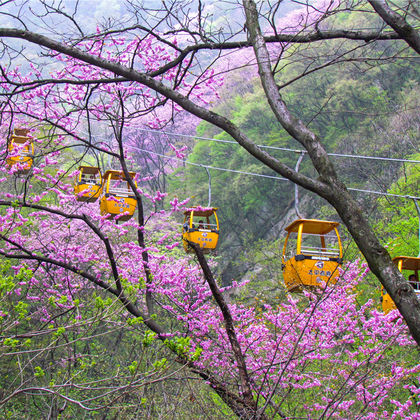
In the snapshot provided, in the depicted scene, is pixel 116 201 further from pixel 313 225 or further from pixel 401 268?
pixel 401 268

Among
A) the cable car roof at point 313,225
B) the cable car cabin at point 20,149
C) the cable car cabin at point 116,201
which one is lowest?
the cable car roof at point 313,225

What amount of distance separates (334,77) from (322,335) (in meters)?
22.4

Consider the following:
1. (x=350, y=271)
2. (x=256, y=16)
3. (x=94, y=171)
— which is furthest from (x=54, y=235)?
(x=256, y=16)

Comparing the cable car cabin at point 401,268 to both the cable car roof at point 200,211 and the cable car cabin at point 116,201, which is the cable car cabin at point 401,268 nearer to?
the cable car roof at point 200,211

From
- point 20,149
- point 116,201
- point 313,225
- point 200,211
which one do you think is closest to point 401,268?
point 313,225

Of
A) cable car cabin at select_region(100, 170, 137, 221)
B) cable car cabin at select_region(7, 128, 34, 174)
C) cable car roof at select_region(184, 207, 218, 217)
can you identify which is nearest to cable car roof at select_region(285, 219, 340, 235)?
cable car roof at select_region(184, 207, 218, 217)

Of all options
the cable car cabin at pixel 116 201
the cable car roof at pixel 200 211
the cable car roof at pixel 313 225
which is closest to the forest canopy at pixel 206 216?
the cable car cabin at pixel 116 201

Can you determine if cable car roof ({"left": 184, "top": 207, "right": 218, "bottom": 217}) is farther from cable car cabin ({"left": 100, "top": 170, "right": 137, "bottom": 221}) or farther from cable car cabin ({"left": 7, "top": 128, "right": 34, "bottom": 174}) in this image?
cable car cabin ({"left": 7, "top": 128, "right": 34, "bottom": 174})

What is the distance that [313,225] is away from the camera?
741cm

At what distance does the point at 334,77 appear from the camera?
94.6ft

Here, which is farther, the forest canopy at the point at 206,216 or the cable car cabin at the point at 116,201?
the cable car cabin at the point at 116,201

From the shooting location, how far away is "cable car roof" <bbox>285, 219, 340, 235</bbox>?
22.8 ft

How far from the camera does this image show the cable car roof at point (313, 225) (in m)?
6.96

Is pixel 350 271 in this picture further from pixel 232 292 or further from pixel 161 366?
pixel 232 292
